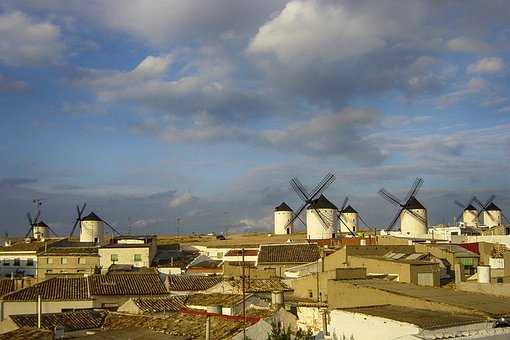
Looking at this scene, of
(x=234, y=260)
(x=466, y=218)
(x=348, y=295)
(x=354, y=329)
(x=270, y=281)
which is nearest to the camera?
(x=354, y=329)

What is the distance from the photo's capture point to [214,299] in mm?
33594

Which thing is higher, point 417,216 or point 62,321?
point 417,216

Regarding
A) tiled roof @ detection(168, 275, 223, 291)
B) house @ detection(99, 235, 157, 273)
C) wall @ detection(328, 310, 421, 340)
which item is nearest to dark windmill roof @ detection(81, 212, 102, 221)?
house @ detection(99, 235, 157, 273)

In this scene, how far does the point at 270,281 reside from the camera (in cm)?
4134

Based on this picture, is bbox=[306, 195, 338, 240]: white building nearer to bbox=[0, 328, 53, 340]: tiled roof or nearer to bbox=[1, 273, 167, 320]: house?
bbox=[1, 273, 167, 320]: house

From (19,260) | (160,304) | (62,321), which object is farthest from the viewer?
(19,260)

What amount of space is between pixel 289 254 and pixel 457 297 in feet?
95.5

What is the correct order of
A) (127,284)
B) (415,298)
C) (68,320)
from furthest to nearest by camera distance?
(127,284)
(68,320)
(415,298)

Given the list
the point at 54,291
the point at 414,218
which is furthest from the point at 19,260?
the point at 414,218

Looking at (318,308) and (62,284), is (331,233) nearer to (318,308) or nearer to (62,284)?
(62,284)

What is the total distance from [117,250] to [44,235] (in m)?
52.2

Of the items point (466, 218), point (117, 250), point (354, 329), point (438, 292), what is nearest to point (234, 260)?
A: point (117, 250)

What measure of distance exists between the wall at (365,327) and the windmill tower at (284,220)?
73.8m

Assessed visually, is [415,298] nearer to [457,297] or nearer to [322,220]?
[457,297]
